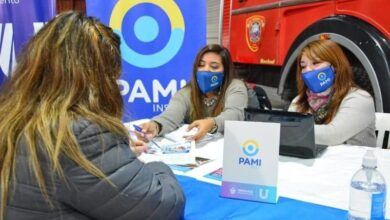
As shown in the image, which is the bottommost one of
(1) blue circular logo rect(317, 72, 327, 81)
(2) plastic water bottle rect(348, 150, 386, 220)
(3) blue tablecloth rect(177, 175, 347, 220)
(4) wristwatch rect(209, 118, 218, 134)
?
(3) blue tablecloth rect(177, 175, 347, 220)

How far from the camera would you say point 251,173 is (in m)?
1.11

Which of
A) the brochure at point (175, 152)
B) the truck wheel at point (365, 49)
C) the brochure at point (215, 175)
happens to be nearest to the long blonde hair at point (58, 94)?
the brochure at point (215, 175)

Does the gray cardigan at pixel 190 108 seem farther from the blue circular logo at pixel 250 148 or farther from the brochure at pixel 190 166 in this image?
the blue circular logo at pixel 250 148

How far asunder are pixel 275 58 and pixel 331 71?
5.09ft

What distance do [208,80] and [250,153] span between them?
1095 millimetres

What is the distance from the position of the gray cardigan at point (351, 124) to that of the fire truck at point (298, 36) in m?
0.53

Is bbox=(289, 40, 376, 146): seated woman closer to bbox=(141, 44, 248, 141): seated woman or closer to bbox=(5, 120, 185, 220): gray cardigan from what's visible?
bbox=(141, 44, 248, 141): seated woman

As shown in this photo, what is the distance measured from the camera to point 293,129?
145 cm

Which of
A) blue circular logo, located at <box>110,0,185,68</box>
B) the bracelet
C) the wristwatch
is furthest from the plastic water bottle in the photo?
blue circular logo, located at <box>110,0,185,68</box>

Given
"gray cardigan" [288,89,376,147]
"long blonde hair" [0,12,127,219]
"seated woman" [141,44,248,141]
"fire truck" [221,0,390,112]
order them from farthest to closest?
"fire truck" [221,0,390,112] → "seated woman" [141,44,248,141] → "gray cardigan" [288,89,376,147] → "long blonde hair" [0,12,127,219]

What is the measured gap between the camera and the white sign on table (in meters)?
1.08

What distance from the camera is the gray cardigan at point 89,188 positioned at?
82cm

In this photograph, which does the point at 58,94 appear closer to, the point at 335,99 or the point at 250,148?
the point at 250,148

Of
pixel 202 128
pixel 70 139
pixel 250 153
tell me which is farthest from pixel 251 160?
pixel 202 128
